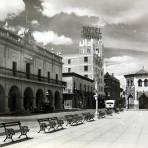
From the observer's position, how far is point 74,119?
23828 mm

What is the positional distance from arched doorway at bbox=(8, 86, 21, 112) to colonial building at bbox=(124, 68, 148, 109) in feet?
143

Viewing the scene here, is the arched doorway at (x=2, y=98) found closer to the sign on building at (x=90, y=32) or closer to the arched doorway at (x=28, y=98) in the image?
the arched doorway at (x=28, y=98)

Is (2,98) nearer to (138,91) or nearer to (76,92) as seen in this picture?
(76,92)

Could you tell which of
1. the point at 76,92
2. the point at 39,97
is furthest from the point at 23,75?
the point at 76,92

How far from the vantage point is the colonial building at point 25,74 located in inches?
1362

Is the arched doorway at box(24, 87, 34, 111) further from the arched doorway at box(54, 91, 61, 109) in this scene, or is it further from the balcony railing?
the arched doorway at box(54, 91, 61, 109)

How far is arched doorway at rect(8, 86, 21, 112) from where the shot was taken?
37656 mm

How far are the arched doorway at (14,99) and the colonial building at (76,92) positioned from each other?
84.6ft

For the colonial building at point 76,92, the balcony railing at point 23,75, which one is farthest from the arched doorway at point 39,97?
the colonial building at point 76,92

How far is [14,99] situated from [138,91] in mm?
44225

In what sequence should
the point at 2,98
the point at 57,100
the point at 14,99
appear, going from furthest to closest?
the point at 57,100 < the point at 14,99 < the point at 2,98

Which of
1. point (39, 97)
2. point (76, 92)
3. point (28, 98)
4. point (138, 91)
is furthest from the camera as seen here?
point (138, 91)

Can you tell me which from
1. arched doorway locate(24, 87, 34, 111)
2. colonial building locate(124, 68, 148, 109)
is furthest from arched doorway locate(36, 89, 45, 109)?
colonial building locate(124, 68, 148, 109)

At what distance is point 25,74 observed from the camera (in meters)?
39.8
